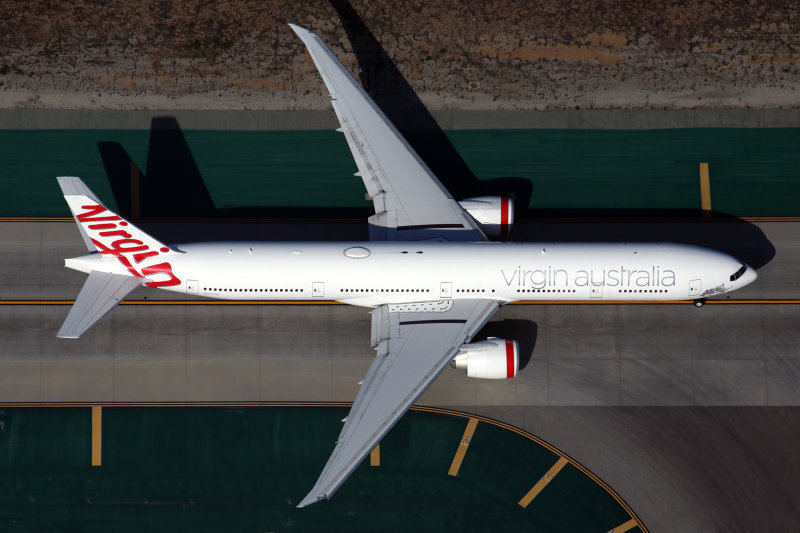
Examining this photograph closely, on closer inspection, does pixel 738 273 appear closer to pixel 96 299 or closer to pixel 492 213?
pixel 492 213

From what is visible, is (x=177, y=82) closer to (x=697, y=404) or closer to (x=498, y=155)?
(x=498, y=155)

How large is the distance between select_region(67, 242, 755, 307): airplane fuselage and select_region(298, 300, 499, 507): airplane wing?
19.3 inches

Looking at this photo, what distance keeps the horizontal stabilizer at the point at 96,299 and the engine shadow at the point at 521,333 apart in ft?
32.5

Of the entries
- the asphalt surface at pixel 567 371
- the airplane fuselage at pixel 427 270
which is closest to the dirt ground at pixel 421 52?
the airplane fuselage at pixel 427 270

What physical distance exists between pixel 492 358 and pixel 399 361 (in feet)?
8.32

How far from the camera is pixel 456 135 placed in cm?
1992

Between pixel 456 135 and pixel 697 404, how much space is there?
34.9ft

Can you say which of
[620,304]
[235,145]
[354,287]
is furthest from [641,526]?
[235,145]

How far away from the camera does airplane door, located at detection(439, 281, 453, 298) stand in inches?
682

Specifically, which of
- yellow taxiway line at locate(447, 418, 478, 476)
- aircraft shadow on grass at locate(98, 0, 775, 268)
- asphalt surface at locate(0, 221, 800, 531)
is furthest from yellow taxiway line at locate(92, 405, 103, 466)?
yellow taxiway line at locate(447, 418, 478, 476)

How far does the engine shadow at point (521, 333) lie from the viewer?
18969 mm

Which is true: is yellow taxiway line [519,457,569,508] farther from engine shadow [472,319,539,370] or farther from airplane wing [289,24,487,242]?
airplane wing [289,24,487,242]

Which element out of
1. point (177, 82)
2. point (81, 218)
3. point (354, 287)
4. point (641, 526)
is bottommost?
point (641, 526)

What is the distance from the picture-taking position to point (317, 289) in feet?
57.0
